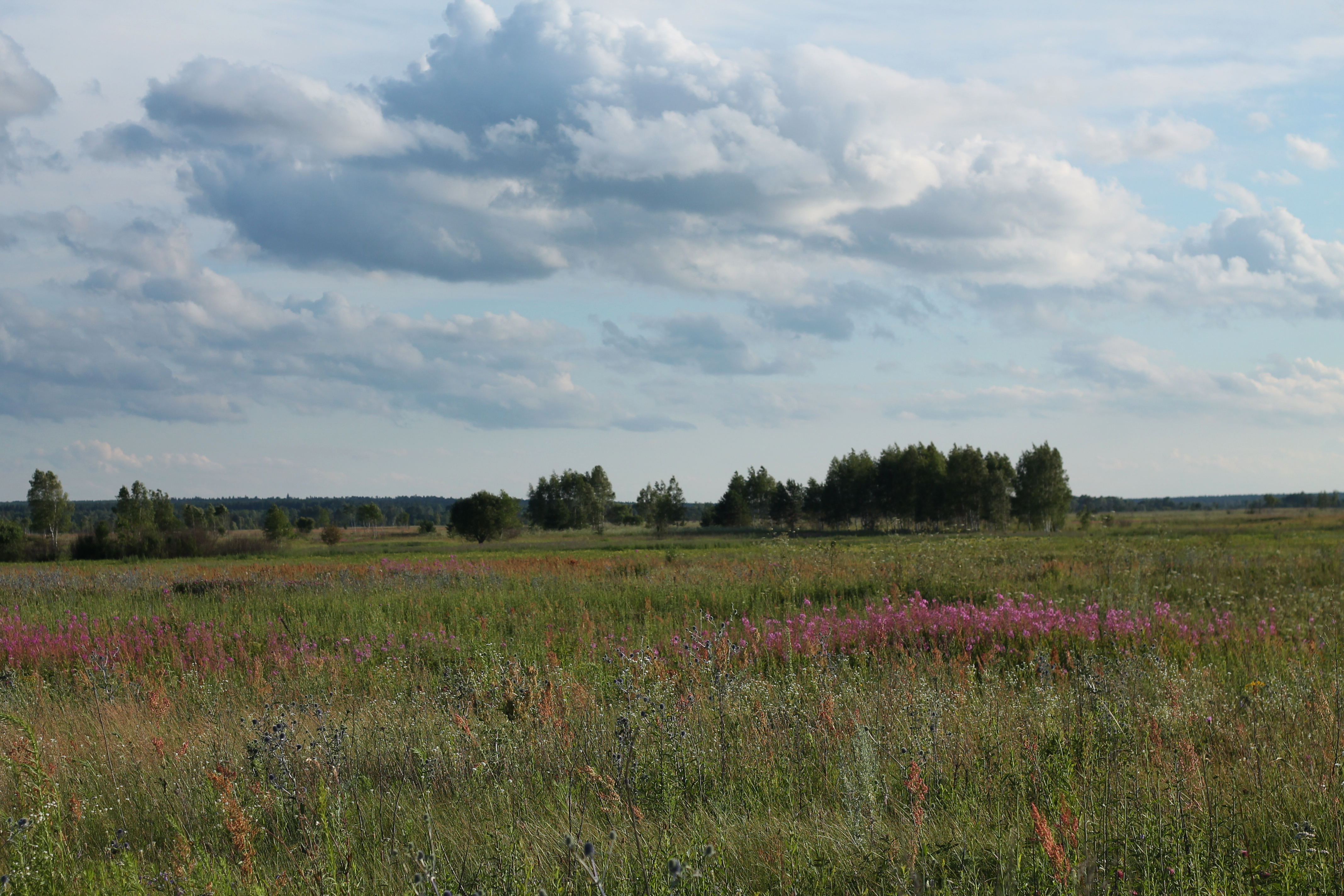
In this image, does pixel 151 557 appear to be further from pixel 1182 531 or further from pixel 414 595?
pixel 1182 531

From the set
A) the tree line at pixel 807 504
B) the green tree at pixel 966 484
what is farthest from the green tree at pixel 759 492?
the green tree at pixel 966 484

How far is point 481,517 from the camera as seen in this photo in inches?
3009

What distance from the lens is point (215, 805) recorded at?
431 cm

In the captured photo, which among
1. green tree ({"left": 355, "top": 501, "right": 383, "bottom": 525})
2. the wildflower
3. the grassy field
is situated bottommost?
green tree ({"left": 355, "top": 501, "right": 383, "bottom": 525})

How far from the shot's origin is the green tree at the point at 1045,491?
268ft

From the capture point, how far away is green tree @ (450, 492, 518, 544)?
76.4 metres

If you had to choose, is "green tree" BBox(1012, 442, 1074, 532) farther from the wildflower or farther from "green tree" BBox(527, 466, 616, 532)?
the wildflower

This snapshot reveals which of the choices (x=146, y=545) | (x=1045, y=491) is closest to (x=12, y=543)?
(x=146, y=545)

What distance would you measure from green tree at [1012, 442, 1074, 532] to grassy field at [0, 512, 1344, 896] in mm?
75438

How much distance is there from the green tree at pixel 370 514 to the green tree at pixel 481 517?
81390 millimetres

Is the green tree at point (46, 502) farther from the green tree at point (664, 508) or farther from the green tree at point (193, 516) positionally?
the green tree at point (664, 508)

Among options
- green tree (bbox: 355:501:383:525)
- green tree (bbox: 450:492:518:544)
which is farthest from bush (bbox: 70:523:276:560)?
green tree (bbox: 355:501:383:525)

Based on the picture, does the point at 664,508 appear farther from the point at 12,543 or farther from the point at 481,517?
the point at 12,543

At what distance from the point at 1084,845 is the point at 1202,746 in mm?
2455
